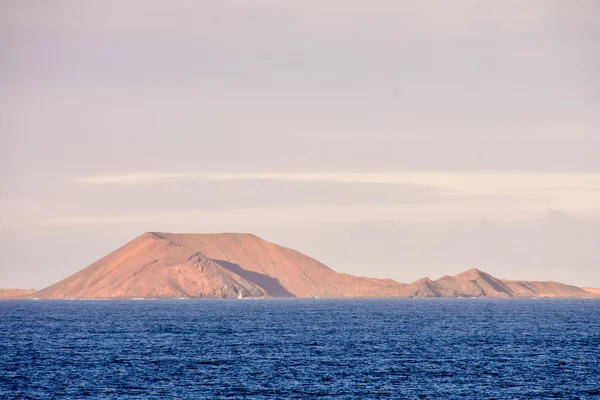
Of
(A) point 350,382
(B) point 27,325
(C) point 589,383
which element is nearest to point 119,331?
(B) point 27,325

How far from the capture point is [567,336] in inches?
5536

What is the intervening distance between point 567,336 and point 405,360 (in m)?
50.2

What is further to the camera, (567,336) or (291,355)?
(567,336)

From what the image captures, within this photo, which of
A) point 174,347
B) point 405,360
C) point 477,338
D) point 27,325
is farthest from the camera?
point 27,325

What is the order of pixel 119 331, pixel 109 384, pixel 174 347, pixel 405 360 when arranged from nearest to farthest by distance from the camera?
pixel 109 384, pixel 405 360, pixel 174 347, pixel 119 331

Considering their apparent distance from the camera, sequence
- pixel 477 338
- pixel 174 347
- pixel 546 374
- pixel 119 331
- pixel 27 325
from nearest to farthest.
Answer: pixel 546 374
pixel 174 347
pixel 477 338
pixel 119 331
pixel 27 325

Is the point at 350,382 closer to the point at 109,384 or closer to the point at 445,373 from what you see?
the point at 445,373

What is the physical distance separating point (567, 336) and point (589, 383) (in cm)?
6013

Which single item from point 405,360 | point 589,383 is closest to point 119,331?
point 405,360

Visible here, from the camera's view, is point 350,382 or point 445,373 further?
point 445,373

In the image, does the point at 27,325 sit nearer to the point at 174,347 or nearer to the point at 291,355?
the point at 174,347

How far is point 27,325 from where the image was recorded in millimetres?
176000

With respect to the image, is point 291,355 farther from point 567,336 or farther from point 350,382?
point 567,336

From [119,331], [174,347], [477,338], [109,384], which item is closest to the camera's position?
[109,384]
